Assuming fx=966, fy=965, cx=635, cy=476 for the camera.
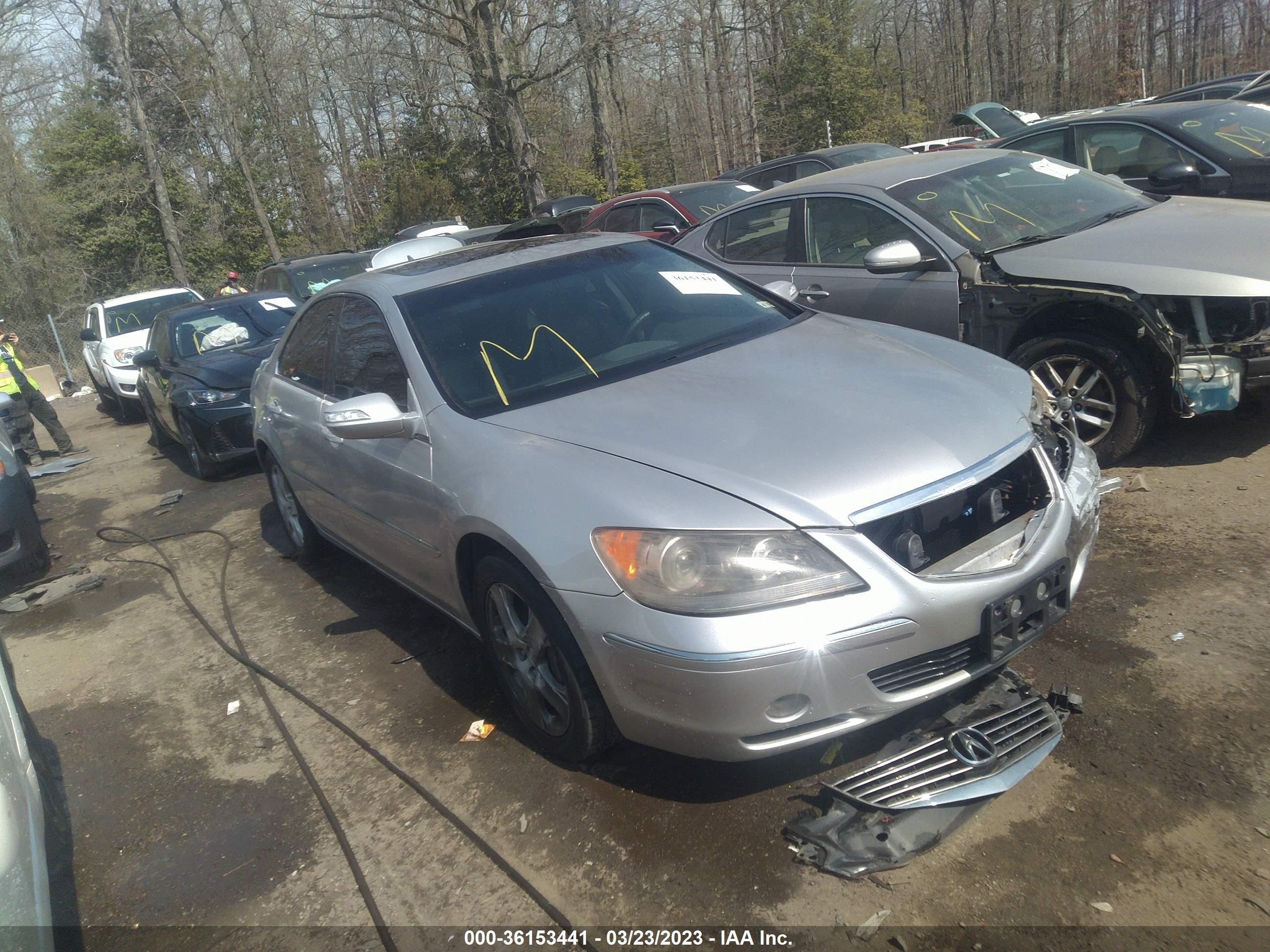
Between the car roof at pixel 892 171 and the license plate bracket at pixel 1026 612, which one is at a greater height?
the car roof at pixel 892 171

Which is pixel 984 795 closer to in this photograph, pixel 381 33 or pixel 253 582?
pixel 253 582

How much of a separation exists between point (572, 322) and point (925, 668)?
6.74ft

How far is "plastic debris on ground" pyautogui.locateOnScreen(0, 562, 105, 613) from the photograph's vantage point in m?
6.42

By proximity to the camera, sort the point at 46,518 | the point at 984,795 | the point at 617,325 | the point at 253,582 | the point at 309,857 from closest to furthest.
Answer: the point at 984,795 → the point at 309,857 → the point at 617,325 → the point at 253,582 → the point at 46,518

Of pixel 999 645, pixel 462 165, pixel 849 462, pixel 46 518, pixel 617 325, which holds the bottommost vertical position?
pixel 46 518

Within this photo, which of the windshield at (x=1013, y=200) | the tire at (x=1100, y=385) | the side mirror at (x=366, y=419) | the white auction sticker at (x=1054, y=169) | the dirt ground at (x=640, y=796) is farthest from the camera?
the white auction sticker at (x=1054, y=169)

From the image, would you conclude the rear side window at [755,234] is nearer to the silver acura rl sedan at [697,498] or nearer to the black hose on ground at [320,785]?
the silver acura rl sedan at [697,498]

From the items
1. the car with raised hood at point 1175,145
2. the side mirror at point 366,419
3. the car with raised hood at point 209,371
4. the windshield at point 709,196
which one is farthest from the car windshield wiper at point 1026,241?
the car with raised hood at point 209,371

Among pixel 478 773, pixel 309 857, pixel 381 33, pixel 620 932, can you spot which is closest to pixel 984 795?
pixel 620 932

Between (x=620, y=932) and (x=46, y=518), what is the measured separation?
852cm

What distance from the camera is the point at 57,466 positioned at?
37.9 feet

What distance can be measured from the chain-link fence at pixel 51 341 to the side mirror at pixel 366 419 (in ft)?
78.6

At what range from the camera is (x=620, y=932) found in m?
2.60

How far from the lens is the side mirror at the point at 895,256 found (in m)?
5.19
